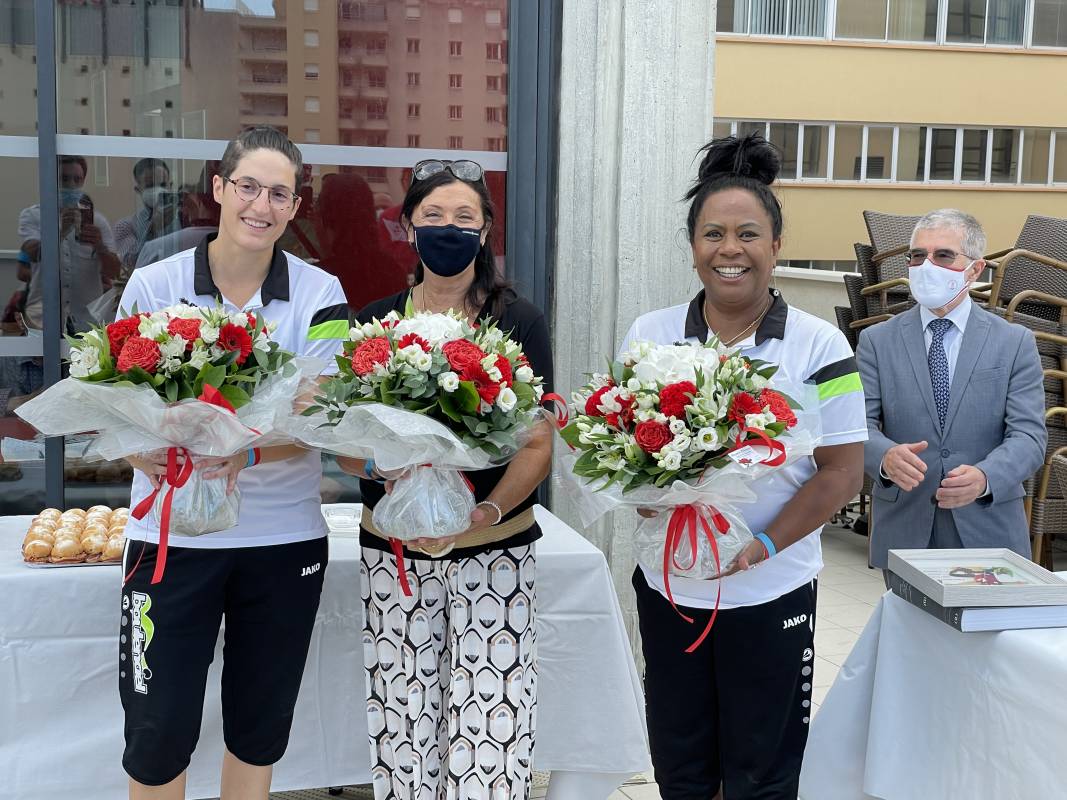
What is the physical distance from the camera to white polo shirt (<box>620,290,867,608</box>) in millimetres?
2283

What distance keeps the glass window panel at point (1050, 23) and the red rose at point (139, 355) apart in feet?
82.7

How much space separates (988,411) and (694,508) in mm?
1445

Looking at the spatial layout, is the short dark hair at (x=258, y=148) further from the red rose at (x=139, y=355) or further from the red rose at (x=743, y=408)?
the red rose at (x=743, y=408)

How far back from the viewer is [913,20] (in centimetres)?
2278

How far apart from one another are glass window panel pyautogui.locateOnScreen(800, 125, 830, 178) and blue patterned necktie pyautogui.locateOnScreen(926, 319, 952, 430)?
1985cm

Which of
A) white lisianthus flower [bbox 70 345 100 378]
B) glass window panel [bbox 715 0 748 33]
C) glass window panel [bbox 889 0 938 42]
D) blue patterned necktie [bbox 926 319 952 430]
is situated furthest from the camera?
glass window panel [bbox 889 0 938 42]

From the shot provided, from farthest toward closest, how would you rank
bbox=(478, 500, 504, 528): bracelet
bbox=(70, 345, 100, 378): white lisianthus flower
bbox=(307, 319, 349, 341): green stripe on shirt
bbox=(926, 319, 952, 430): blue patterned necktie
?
bbox=(926, 319, 952, 430): blue patterned necktie
bbox=(307, 319, 349, 341): green stripe on shirt
bbox=(478, 500, 504, 528): bracelet
bbox=(70, 345, 100, 378): white lisianthus flower

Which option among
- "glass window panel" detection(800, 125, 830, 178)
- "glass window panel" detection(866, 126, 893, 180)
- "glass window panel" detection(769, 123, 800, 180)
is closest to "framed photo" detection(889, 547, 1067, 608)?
"glass window panel" detection(769, 123, 800, 180)

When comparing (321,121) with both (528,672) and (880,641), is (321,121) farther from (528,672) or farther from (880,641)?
(880,641)

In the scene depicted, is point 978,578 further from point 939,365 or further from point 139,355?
point 139,355

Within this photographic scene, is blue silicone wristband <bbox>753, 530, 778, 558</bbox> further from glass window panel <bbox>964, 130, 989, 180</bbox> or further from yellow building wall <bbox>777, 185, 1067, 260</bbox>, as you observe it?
glass window panel <bbox>964, 130, 989, 180</bbox>

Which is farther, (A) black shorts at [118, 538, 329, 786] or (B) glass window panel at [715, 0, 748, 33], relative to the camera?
(B) glass window panel at [715, 0, 748, 33]

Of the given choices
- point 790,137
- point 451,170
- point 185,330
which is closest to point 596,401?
point 451,170

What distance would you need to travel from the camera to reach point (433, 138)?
411 centimetres
